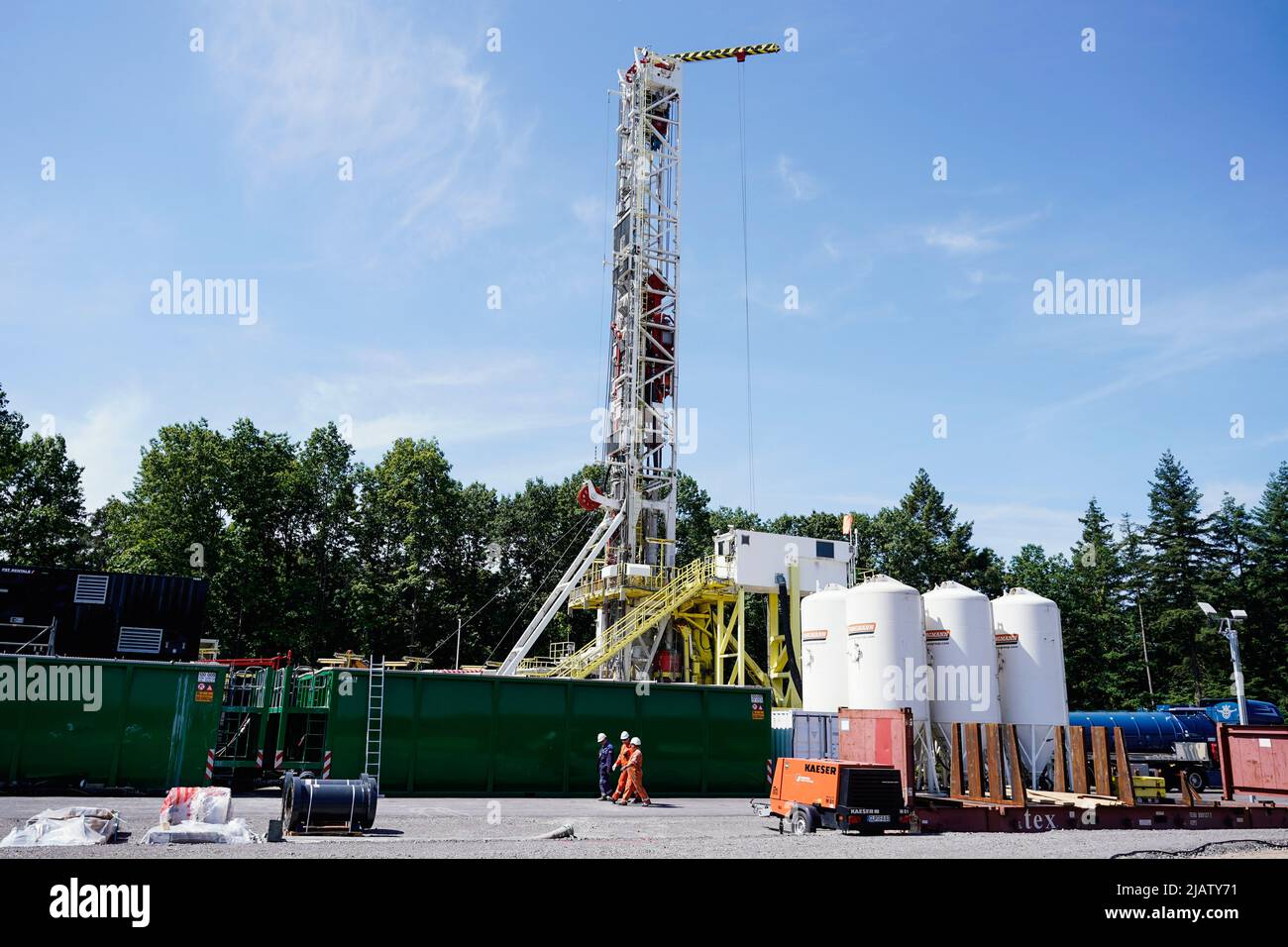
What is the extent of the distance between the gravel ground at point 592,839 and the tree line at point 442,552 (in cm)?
3119

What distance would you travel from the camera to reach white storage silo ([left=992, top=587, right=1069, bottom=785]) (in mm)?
21141

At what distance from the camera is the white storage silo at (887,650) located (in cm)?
2119

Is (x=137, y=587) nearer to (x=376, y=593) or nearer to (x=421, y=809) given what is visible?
(x=421, y=809)

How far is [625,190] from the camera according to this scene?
4153 cm

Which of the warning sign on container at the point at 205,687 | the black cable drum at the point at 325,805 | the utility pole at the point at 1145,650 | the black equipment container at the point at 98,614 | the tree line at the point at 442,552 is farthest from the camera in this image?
the utility pole at the point at 1145,650

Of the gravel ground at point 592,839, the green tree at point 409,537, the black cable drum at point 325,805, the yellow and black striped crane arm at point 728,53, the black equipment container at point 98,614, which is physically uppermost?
the yellow and black striped crane arm at point 728,53

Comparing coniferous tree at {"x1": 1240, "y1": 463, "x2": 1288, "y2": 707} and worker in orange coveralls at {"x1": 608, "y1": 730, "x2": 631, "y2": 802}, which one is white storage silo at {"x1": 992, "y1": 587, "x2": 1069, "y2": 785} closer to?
worker in orange coveralls at {"x1": 608, "y1": 730, "x2": 631, "y2": 802}

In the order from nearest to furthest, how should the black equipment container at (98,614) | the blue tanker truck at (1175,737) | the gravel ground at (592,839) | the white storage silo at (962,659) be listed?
1. the gravel ground at (592,839)
2. the white storage silo at (962,659)
3. the black equipment container at (98,614)
4. the blue tanker truck at (1175,737)

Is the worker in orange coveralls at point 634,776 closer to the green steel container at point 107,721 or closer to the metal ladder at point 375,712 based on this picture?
the metal ladder at point 375,712

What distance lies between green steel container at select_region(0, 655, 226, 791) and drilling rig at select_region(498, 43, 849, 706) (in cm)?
1577

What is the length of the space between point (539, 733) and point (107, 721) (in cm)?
899

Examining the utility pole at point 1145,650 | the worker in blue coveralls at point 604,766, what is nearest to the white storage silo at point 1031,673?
the worker in blue coveralls at point 604,766

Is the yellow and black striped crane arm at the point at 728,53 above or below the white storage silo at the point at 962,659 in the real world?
above

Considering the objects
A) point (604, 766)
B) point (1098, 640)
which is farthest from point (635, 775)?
point (1098, 640)
